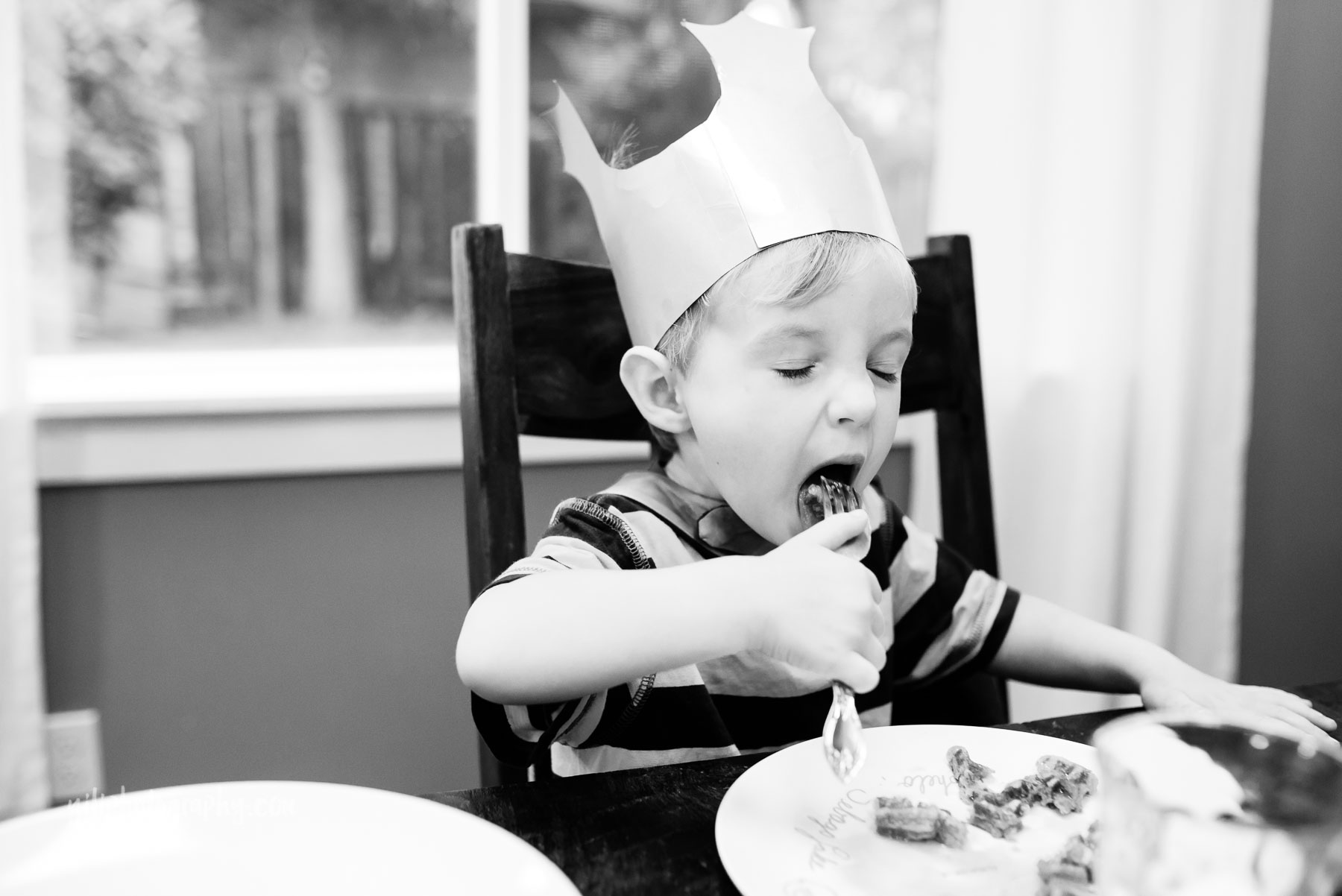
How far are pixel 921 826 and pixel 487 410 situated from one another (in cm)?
44

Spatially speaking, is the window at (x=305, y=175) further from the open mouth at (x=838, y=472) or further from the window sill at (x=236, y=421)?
the open mouth at (x=838, y=472)

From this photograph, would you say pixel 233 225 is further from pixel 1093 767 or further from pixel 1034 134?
pixel 1093 767

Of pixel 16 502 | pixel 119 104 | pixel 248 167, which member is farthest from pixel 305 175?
pixel 16 502

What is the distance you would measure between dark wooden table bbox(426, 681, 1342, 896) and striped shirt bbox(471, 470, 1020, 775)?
0.09 meters

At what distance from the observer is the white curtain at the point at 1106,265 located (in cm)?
144

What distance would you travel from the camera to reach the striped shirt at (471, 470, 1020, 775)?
0.66 m

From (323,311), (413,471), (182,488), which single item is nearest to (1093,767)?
(413,471)

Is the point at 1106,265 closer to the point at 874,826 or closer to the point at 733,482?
the point at 733,482

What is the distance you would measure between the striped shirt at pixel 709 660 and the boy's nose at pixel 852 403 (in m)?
0.14

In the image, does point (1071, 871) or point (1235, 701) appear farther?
point (1235, 701)

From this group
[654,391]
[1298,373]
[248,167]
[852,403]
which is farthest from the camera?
[1298,373]

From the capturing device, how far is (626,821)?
0.49 meters

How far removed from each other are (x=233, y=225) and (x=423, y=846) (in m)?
1.39

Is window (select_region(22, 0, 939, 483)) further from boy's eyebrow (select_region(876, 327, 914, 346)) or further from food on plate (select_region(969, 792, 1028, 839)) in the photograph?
food on plate (select_region(969, 792, 1028, 839))
